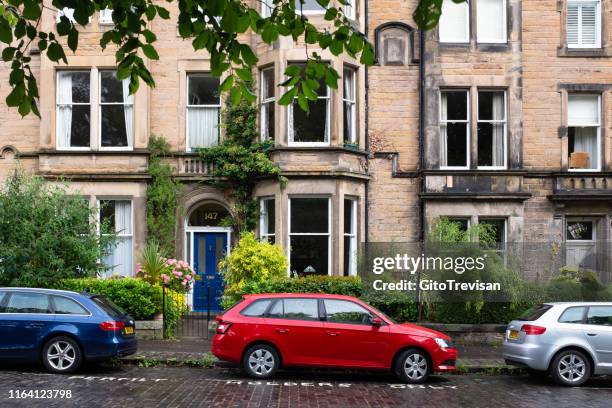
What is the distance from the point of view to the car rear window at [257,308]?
14023 millimetres

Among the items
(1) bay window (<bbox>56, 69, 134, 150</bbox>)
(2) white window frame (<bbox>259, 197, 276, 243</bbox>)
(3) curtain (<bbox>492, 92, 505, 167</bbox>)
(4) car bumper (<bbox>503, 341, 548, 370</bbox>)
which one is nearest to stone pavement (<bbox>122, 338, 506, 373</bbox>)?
(4) car bumper (<bbox>503, 341, 548, 370</bbox>)

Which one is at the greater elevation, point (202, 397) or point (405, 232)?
point (405, 232)

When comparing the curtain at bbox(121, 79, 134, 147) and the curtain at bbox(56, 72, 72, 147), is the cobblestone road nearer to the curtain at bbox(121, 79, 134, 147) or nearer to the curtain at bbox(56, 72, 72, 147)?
the curtain at bbox(121, 79, 134, 147)

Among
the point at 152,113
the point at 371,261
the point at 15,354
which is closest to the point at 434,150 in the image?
the point at 371,261

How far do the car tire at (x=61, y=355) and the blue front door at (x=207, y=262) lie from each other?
8.67m

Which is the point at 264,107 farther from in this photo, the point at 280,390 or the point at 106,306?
the point at 280,390

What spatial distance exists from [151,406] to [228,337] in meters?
2.93

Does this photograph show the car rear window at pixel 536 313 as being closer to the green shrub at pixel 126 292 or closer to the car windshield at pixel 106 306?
the car windshield at pixel 106 306

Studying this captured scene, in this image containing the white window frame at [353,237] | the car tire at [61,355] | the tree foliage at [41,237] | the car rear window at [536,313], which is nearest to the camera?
the car tire at [61,355]

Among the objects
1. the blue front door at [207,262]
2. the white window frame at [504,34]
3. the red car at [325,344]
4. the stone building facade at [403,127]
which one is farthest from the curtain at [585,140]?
the red car at [325,344]

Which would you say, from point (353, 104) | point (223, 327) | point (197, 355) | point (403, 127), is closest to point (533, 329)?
point (223, 327)

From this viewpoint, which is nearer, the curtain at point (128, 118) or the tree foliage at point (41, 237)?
the tree foliage at point (41, 237)

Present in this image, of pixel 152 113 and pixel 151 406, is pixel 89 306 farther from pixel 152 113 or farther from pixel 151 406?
pixel 152 113

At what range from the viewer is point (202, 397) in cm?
1195
